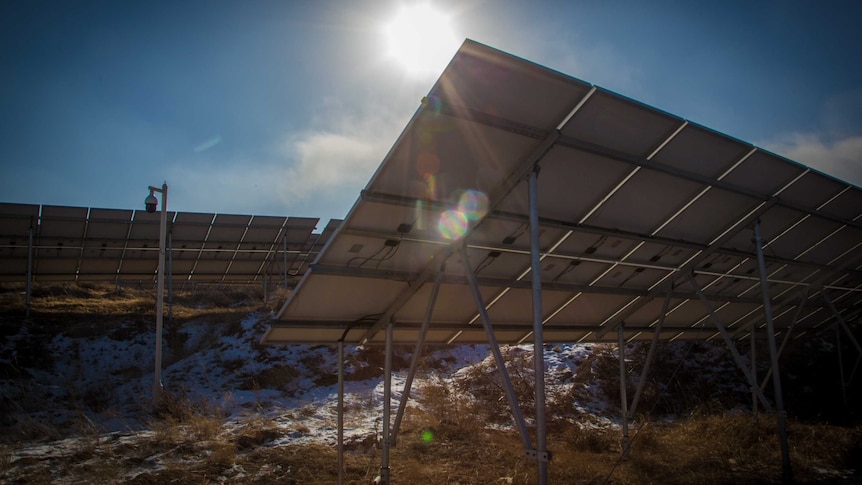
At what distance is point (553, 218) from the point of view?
7.52 m

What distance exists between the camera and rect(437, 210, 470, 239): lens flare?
6.76 metres

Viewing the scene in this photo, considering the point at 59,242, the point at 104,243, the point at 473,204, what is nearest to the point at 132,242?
the point at 104,243

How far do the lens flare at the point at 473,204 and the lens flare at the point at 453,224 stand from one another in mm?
88

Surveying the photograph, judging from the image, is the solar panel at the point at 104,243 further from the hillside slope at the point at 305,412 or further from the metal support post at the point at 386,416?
the metal support post at the point at 386,416

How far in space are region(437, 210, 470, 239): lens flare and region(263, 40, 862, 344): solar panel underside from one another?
31 millimetres

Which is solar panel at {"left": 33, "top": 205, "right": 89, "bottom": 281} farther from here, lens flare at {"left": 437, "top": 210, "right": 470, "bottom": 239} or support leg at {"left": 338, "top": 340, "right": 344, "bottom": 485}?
lens flare at {"left": 437, "top": 210, "right": 470, "bottom": 239}

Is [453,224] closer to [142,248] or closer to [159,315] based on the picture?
[159,315]

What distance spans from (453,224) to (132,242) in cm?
1792

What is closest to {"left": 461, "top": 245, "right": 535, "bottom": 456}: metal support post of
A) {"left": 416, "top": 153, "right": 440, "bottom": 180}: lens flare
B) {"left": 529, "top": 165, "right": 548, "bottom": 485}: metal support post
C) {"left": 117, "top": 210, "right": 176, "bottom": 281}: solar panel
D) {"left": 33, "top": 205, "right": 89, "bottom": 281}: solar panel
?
{"left": 529, "top": 165, "right": 548, "bottom": 485}: metal support post

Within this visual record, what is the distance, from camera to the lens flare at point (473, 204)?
21.5ft

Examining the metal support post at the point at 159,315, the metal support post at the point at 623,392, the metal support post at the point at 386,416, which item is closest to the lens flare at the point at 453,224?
the metal support post at the point at 386,416

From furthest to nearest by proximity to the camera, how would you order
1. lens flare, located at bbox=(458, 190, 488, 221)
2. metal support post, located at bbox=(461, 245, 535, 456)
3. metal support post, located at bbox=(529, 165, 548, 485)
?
lens flare, located at bbox=(458, 190, 488, 221)
metal support post, located at bbox=(461, 245, 535, 456)
metal support post, located at bbox=(529, 165, 548, 485)

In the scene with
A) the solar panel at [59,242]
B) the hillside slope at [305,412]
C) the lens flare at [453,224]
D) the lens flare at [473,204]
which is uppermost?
the solar panel at [59,242]

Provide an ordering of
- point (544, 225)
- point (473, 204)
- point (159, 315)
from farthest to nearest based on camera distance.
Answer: point (159, 315), point (544, 225), point (473, 204)
